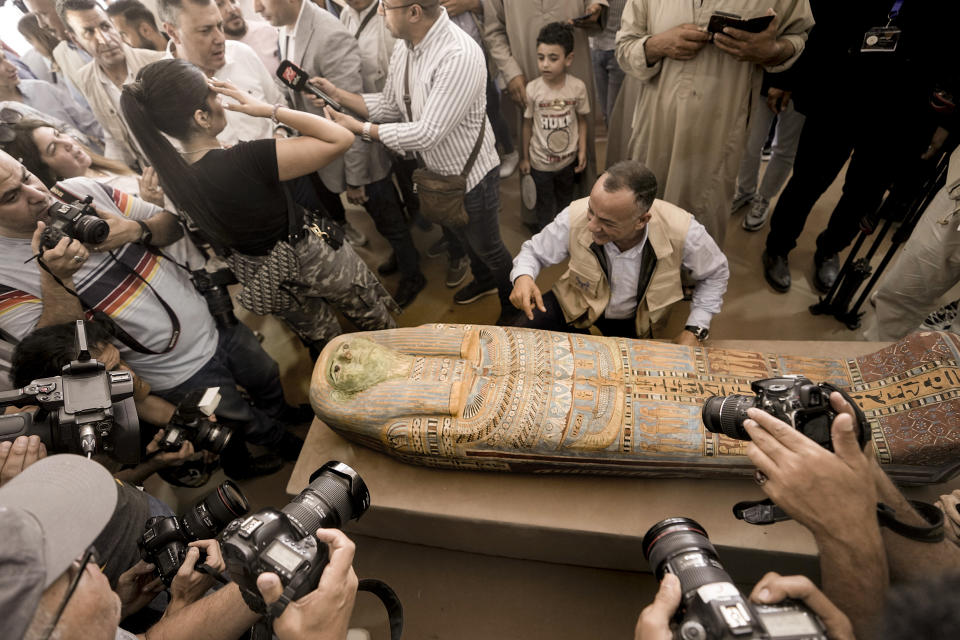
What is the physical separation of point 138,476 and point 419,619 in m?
1.39

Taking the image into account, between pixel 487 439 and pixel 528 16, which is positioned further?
pixel 528 16

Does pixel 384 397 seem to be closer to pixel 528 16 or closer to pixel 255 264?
pixel 255 264

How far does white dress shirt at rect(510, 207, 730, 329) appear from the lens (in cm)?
235

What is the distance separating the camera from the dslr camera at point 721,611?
1021 mm

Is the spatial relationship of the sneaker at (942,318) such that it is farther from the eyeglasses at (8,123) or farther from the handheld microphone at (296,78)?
the eyeglasses at (8,123)

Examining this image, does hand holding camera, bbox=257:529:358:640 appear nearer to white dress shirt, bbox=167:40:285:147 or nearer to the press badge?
white dress shirt, bbox=167:40:285:147

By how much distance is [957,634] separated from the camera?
2.58 feet

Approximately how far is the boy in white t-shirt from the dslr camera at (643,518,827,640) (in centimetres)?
283

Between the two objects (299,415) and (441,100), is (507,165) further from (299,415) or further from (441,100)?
(299,415)

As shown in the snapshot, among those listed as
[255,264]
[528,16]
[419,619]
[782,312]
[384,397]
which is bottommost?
[419,619]

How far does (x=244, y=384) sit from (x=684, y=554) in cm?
229

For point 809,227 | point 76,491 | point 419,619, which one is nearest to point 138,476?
point 76,491

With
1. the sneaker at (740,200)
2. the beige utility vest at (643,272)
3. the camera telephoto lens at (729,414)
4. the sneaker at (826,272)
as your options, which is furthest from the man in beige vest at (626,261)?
the sneaker at (740,200)

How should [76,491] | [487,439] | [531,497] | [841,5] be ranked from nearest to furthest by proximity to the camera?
[76,491]
[487,439]
[531,497]
[841,5]
